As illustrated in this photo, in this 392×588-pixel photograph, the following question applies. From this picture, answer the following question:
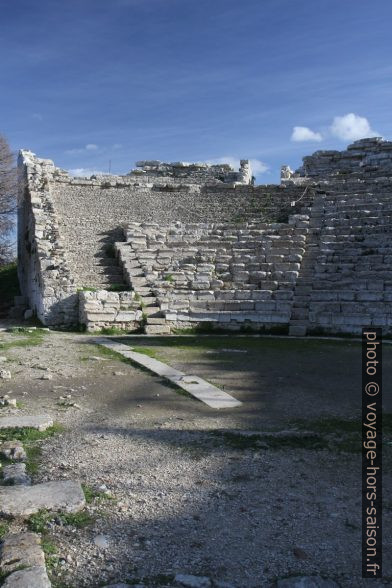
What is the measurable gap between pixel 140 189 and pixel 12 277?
18.9 ft

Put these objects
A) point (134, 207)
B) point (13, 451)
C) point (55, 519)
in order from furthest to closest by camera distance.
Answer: point (134, 207) → point (13, 451) → point (55, 519)

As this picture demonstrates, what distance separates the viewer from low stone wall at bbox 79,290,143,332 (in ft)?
40.6

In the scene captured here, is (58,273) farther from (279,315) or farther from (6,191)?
(6,191)

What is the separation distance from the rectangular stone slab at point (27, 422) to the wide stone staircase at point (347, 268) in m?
7.37

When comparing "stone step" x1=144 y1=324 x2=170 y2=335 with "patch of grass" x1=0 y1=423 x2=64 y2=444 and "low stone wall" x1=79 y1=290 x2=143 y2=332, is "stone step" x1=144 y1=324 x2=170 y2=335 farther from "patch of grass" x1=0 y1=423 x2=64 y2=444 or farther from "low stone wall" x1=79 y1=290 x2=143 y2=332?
"patch of grass" x1=0 y1=423 x2=64 y2=444

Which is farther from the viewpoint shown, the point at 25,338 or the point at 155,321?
the point at 155,321

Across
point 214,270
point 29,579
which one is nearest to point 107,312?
point 214,270

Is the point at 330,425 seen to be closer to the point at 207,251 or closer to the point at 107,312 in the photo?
the point at 107,312

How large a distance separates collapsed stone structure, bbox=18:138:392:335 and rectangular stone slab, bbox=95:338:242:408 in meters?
3.50

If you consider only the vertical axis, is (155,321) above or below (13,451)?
above

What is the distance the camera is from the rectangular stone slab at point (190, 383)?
6250 millimetres

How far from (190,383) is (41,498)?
3.64m

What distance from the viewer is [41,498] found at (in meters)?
3.56

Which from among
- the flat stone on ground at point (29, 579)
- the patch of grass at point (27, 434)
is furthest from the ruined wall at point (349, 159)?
the flat stone on ground at point (29, 579)
